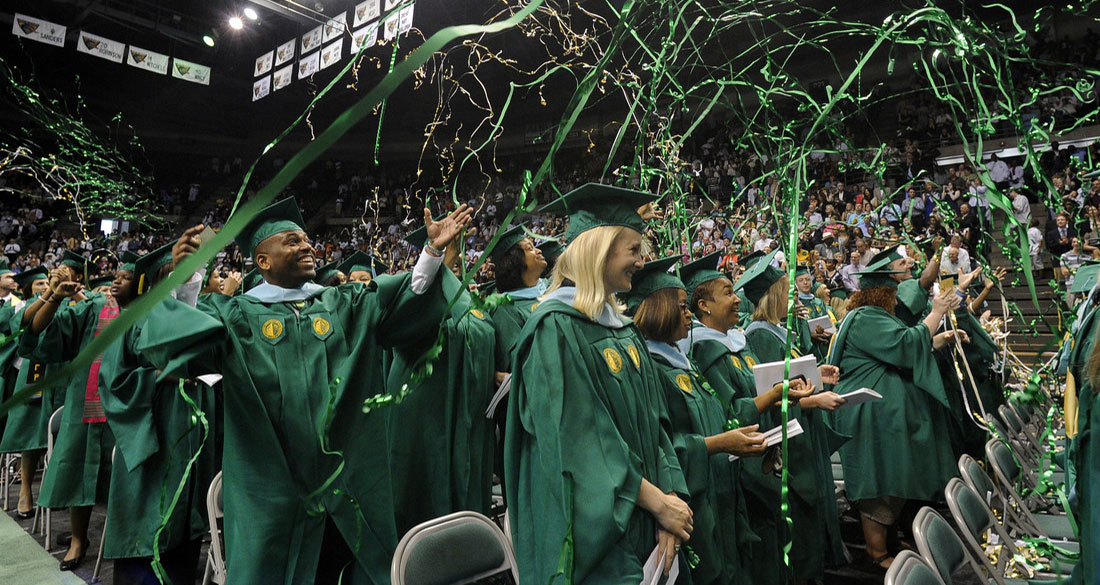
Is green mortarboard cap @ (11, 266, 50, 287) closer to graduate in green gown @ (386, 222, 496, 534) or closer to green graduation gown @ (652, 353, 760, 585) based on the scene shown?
graduate in green gown @ (386, 222, 496, 534)

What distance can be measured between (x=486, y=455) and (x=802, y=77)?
1655cm

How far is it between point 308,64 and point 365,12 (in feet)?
8.43

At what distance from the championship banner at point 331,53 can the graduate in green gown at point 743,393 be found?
11.3 metres

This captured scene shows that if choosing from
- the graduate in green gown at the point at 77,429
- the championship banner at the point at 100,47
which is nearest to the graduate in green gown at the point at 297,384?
the graduate in green gown at the point at 77,429

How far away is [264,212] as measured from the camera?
2.99 metres

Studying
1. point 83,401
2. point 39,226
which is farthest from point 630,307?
point 39,226

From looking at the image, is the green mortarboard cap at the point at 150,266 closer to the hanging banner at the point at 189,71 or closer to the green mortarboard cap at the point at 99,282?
the green mortarboard cap at the point at 99,282

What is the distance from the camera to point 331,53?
1308 centimetres

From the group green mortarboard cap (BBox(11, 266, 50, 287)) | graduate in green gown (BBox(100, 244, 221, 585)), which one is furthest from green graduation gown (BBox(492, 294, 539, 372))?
green mortarboard cap (BBox(11, 266, 50, 287))

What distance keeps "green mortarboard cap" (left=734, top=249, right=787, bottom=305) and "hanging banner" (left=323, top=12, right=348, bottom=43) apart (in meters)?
10.6

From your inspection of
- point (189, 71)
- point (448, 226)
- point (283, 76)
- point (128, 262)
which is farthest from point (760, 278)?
point (189, 71)

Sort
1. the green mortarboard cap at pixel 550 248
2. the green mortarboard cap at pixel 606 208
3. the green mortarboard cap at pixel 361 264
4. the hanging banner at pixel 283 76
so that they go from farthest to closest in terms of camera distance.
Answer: the hanging banner at pixel 283 76 < the green mortarboard cap at pixel 361 264 < the green mortarboard cap at pixel 550 248 < the green mortarboard cap at pixel 606 208

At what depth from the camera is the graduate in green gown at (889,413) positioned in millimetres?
4328

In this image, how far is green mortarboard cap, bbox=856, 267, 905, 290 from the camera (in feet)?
14.7
